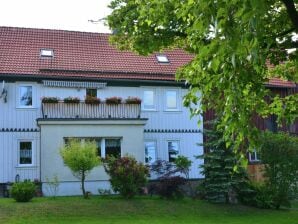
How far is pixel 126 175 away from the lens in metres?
24.5

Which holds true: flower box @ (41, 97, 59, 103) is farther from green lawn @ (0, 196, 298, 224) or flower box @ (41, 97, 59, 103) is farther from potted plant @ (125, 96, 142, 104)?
green lawn @ (0, 196, 298, 224)

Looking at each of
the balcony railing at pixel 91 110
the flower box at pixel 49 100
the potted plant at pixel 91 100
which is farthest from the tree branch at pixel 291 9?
the balcony railing at pixel 91 110

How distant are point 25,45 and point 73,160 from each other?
10.1m

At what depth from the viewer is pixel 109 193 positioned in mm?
27125

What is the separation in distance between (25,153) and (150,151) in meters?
7.10

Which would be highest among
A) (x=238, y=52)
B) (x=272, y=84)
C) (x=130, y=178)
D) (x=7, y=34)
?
(x=7, y=34)

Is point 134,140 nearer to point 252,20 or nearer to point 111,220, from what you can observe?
point 111,220

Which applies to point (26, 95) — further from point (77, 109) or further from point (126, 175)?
point (126, 175)

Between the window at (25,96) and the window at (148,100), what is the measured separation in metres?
6.46

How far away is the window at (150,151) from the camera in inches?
1221

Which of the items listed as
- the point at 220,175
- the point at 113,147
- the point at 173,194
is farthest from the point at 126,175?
the point at 220,175

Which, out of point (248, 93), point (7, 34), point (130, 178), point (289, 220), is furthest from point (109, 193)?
point (248, 93)

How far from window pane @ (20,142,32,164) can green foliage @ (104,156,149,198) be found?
5.54m

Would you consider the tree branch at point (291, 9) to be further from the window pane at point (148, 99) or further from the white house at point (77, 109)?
the window pane at point (148, 99)
